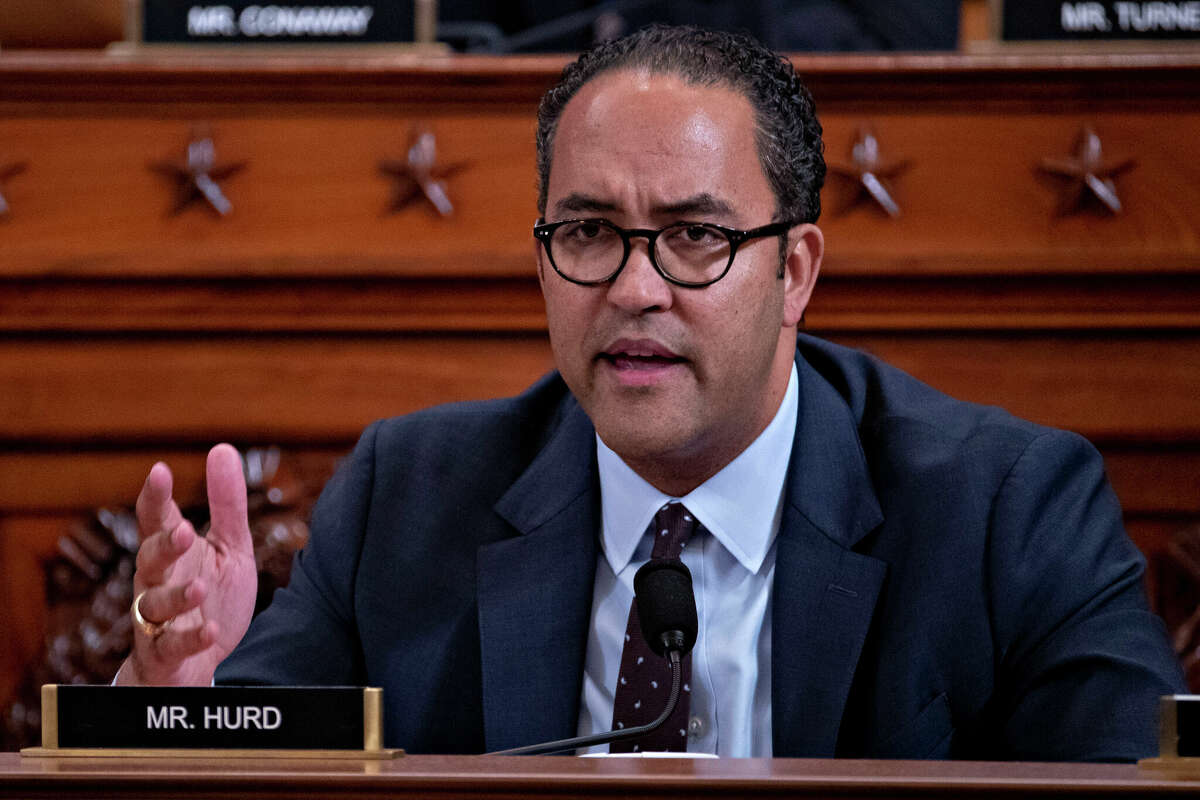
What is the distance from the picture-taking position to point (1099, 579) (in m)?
1.51

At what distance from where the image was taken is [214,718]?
1.07 meters

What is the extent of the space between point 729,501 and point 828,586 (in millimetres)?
161

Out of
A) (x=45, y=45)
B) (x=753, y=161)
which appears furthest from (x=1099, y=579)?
(x=45, y=45)

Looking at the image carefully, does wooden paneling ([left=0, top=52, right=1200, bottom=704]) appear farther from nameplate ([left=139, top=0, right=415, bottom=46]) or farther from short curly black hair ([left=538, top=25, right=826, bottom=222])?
short curly black hair ([left=538, top=25, right=826, bottom=222])

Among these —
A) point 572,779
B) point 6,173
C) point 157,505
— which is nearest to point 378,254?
point 6,173

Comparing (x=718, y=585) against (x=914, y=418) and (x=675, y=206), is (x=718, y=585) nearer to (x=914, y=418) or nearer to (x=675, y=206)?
(x=914, y=418)

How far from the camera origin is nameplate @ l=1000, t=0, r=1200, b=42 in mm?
2297

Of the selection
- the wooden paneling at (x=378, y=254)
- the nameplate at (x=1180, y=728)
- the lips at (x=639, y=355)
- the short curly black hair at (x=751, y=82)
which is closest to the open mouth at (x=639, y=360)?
the lips at (x=639, y=355)

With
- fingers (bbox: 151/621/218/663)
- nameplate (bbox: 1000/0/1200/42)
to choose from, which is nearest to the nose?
fingers (bbox: 151/621/218/663)

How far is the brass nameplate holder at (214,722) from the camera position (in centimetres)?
106

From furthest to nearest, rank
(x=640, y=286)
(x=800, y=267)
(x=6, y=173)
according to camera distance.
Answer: (x=6, y=173), (x=800, y=267), (x=640, y=286)

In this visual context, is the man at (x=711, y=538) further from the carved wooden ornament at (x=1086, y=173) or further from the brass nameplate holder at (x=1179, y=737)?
the carved wooden ornament at (x=1086, y=173)

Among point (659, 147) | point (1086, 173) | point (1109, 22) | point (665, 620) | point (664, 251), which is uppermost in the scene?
point (1109, 22)

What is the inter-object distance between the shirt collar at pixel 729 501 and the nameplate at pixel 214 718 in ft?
2.08
